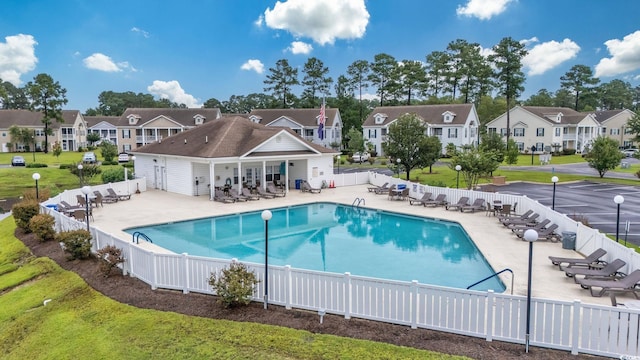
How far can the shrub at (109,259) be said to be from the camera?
41.0ft

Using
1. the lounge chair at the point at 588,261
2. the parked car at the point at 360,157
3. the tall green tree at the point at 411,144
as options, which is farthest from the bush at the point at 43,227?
the parked car at the point at 360,157

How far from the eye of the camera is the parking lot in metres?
19.6

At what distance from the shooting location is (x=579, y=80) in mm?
94062

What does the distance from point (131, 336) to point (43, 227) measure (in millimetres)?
10137

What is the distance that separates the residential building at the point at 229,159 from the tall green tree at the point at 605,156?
73.6 feet

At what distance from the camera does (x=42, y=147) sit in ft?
232

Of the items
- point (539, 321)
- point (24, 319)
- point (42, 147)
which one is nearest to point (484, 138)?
point (539, 321)

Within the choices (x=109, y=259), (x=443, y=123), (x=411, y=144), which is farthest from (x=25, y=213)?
(x=443, y=123)

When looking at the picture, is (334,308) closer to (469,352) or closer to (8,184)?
(469,352)

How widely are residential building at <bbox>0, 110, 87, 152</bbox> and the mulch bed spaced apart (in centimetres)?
6707

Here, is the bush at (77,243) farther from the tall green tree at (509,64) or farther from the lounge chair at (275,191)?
the tall green tree at (509,64)

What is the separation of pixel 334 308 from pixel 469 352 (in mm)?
2914

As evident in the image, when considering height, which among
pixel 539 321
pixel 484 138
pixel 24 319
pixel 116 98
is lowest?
pixel 24 319

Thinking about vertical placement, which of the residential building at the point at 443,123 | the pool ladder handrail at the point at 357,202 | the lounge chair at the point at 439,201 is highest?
the residential building at the point at 443,123
